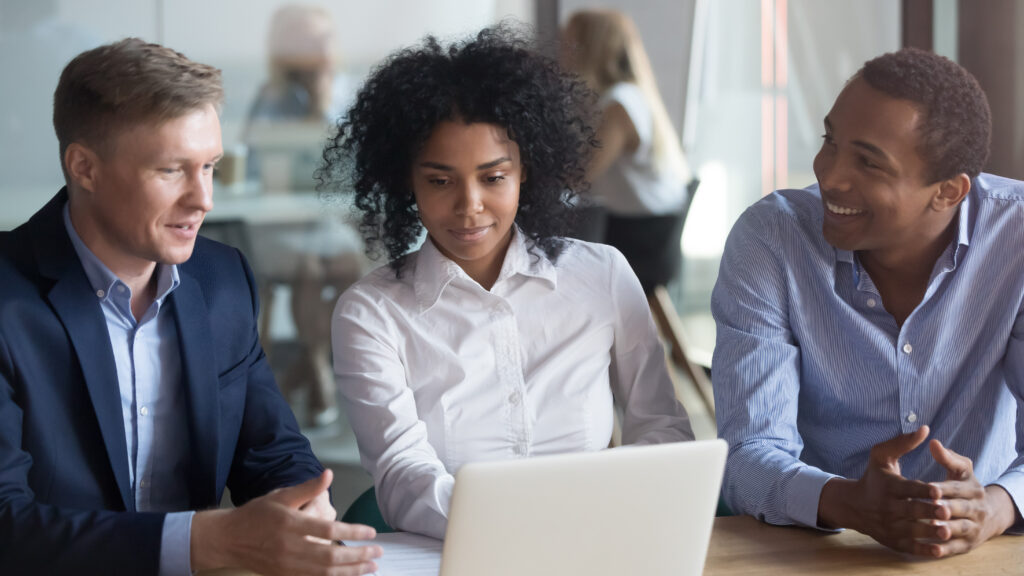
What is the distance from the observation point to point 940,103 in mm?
1743

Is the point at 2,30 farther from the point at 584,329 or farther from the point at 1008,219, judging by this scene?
the point at 1008,219

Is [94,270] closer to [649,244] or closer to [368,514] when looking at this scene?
[368,514]

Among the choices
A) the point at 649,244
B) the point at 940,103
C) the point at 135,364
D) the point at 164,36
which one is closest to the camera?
the point at 135,364

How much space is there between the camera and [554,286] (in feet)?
6.27

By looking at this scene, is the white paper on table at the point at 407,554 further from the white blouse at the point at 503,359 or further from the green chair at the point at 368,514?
the green chair at the point at 368,514

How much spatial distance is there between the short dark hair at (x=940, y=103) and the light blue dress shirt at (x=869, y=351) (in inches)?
4.2

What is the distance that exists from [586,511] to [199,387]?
0.74 metres

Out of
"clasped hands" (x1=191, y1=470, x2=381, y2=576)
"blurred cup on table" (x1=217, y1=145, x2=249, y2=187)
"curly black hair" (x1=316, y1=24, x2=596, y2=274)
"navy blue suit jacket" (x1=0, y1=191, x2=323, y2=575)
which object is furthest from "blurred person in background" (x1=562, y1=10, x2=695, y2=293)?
"clasped hands" (x1=191, y1=470, x2=381, y2=576)

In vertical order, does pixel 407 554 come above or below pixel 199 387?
below

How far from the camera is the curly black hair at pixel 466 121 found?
6.12ft

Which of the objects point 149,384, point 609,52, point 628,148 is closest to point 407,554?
point 149,384

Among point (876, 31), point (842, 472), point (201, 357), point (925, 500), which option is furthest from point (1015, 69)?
point (201, 357)

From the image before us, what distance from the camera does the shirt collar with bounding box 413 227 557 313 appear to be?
6.13ft

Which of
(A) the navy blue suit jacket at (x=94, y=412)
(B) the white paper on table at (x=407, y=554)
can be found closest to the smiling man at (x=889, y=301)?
(B) the white paper on table at (x=407, y=554)
